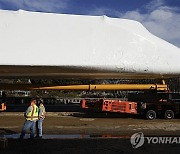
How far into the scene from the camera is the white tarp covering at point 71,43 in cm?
734

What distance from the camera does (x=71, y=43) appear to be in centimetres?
748

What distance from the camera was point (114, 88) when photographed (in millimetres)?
17562

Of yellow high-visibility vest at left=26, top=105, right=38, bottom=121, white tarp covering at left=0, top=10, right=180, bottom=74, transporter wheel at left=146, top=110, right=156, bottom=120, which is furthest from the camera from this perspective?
transporter wheel at left=146, top=110, right=156, bottom=120

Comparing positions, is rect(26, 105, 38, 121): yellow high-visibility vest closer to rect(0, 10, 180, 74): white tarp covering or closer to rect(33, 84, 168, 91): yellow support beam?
rect(0, 10, 180, 74): white tarp covering

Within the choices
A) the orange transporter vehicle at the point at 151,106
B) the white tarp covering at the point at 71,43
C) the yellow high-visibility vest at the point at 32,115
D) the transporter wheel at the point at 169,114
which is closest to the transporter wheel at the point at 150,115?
the orange transporter vehicle at the point at 151,106

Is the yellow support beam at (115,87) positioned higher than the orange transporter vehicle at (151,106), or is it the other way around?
the yellow support beam at (115,87)

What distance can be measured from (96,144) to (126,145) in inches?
36.4

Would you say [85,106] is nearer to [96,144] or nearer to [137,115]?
[137,115]

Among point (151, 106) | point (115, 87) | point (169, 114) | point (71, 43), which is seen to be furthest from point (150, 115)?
point (71, 43)

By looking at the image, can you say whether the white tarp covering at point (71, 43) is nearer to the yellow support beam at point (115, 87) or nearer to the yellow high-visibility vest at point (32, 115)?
the yellow high-visibility vest at point (32, 115)

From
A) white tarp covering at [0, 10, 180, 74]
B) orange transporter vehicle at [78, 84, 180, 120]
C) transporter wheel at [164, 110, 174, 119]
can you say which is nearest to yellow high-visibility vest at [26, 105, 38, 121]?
white tarp covering at [0, 10, 180, 74]

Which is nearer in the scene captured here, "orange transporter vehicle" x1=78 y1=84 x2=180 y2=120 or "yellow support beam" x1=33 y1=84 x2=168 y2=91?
"yellow support beam" x1=33 y1=84 x2=168 y2=91

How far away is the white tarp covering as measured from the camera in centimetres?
734

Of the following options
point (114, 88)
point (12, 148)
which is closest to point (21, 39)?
point (12, 148)
